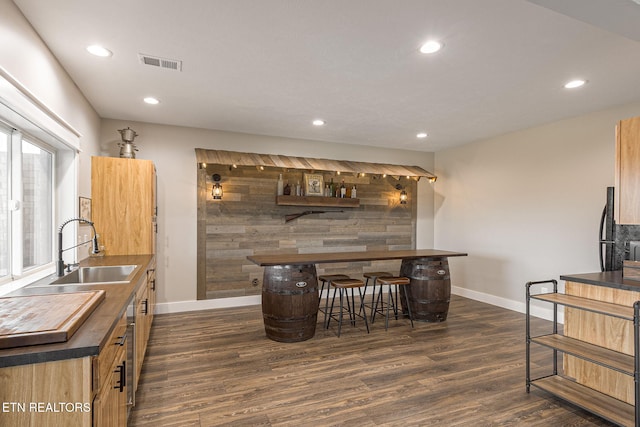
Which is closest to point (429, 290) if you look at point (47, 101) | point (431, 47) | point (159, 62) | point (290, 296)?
point (290, 296)

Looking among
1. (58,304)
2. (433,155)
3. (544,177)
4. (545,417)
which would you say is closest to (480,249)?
(544,177)

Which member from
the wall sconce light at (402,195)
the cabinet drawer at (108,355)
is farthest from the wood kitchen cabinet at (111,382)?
the wall sconce light at (402,195)

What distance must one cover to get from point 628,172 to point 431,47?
5.39ft

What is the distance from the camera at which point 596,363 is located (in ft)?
7.29

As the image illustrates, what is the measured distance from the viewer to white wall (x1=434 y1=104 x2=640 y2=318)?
4.10 meters

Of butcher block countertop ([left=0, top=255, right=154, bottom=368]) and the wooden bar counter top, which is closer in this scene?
butcher block countertop ([left=0, top=255, right=154, bottom=368])

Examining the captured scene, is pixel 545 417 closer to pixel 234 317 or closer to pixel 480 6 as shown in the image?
pixel 480 6

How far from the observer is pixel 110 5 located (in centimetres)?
206

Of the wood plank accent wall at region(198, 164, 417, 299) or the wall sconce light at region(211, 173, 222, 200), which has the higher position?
the wall sconce light at region(211, 173, 222, 200)

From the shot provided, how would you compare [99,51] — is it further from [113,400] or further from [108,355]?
[113,400]

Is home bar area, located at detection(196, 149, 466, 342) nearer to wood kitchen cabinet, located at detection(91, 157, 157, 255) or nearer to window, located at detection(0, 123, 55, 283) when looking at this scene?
wood kitchen cabinet, located at detection(91, 157, 157, 255)

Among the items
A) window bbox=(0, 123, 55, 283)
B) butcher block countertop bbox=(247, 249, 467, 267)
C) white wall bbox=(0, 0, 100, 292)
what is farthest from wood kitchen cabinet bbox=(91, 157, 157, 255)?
butcher block countertop bbox=(247, 249, 467, 267)

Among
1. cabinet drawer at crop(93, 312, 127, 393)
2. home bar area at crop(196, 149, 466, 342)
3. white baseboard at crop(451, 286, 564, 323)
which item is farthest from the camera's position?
white baseboard at crop(451, 286, 564, 323)

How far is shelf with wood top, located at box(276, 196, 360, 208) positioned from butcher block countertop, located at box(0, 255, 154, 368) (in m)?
2.95
